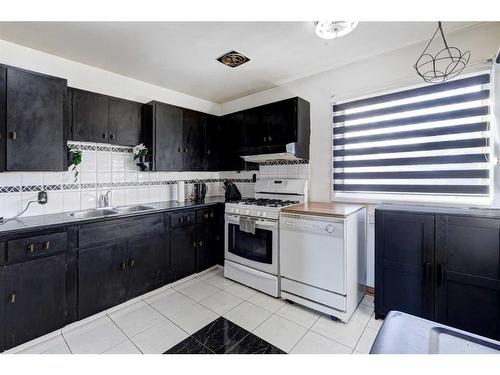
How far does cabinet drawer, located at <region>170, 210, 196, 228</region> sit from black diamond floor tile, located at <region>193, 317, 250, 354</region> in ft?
3.82

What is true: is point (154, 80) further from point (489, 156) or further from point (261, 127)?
point (489, 156)

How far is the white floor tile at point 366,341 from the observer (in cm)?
174

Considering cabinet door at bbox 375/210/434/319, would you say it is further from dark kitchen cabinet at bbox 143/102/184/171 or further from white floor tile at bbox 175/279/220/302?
dark kitchen cabinet at bbox 143/102/184/171

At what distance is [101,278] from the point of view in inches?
84.0

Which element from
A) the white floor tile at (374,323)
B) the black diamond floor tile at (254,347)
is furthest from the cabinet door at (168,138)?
the white floor tile at (374,323)

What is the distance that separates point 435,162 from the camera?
2156 mm

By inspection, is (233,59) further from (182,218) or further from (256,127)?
(182,218)

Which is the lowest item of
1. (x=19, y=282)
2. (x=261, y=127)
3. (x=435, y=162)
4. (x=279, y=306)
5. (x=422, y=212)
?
(x=279, y=306)

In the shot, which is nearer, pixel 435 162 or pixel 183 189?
pixel 435 162

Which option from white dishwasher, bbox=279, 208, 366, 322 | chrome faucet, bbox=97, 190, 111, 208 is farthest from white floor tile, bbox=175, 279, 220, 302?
chrome faucet, bbox=97, 190, 111, 208

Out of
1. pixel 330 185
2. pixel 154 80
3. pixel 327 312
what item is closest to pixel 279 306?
pixel 327 312

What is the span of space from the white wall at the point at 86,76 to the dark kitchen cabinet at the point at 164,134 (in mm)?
314

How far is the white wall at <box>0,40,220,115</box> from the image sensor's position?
2.14 meters
